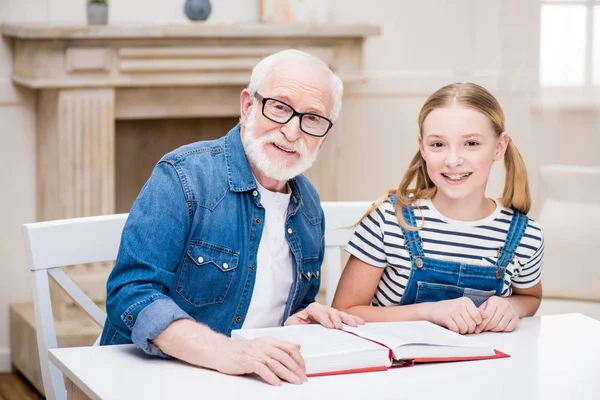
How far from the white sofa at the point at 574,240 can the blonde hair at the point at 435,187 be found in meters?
1.21

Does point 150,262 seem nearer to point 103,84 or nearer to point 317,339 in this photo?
point 317,339

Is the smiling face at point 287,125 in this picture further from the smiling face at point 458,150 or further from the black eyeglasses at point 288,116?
the smiling face at point 458,150

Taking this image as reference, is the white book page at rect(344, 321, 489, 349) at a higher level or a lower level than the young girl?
lower

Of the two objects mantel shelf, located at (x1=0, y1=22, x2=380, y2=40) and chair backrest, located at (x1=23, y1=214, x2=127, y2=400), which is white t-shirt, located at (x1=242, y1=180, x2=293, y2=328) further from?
mantel shelf, located at (x1=0, y1=22, x2=380, y2=40)

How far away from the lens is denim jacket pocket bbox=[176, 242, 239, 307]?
1675mm

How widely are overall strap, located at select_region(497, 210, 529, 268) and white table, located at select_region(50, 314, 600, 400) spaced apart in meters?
0.27

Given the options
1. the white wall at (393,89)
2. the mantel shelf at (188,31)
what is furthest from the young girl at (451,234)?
the mantel shelf at (188,31)

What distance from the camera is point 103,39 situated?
335 cm

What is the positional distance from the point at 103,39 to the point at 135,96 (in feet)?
0.92

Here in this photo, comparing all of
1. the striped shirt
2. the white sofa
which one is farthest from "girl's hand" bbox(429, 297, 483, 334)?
the white sofa

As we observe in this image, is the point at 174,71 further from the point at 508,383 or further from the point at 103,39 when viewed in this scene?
the point at 508,383

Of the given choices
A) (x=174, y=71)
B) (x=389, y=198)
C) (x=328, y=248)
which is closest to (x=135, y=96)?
(x=174, y=71)

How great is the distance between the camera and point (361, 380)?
4.36ft

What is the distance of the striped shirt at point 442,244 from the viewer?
70.4 inches
